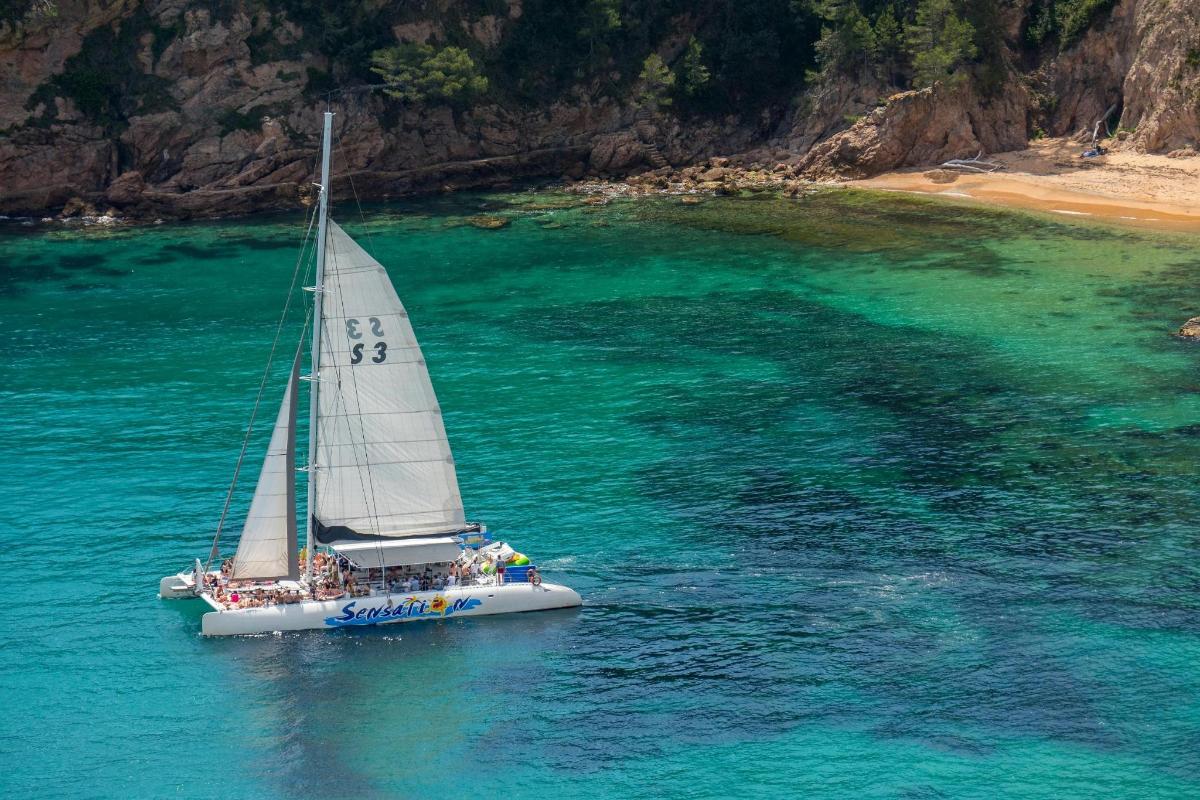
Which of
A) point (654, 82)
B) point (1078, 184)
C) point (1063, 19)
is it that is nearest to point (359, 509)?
point (1078, 184)

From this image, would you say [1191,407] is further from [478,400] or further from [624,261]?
[624,261]

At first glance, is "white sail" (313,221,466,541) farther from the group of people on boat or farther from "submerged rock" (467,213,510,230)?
"submerged rock" (467,213,510,230)

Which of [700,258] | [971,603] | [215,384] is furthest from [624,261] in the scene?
[971,603]

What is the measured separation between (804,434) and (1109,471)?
12551mm

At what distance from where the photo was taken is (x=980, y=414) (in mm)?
61594

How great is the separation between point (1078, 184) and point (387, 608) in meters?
74.2

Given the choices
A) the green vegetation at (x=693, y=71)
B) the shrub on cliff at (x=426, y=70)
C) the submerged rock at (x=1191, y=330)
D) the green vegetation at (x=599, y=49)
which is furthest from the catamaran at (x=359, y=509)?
the green vegetation at (x=693, y=71)

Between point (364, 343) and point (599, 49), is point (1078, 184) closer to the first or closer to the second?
point (599, 49)

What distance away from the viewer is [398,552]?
45.1 meters

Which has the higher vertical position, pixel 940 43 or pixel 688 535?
pixel 940 43

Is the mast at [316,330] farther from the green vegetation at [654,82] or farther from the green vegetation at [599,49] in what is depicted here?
the green vegetation at [654,82]

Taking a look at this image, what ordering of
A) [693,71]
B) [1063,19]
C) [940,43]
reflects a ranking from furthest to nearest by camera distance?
1. [693,71]
2. [1063,19]
3. [940,43]

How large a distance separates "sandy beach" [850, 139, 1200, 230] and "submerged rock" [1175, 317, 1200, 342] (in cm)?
2231

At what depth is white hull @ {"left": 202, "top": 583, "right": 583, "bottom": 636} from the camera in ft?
144
